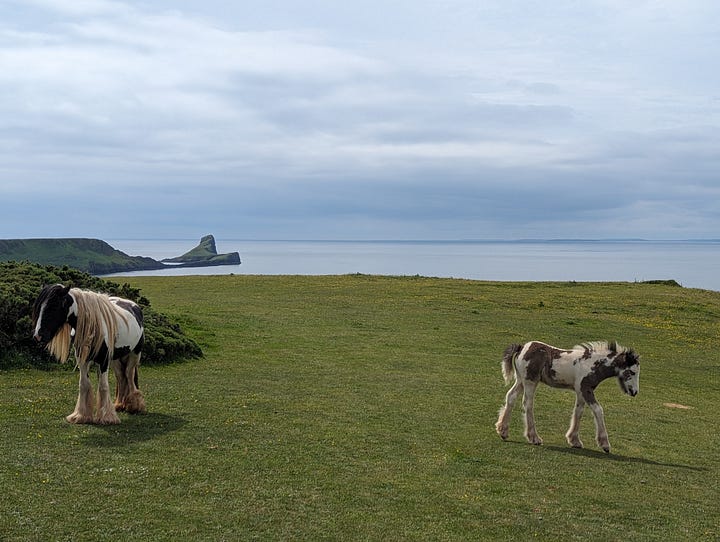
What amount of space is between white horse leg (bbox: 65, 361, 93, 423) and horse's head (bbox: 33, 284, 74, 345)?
0.89 m

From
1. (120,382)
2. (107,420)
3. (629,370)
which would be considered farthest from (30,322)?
(629,370)

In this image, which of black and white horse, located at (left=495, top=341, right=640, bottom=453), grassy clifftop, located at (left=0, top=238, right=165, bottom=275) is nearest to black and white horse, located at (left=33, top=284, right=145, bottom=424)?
black and white horse, located at (left=495, top=341, right=640, bottom=453)

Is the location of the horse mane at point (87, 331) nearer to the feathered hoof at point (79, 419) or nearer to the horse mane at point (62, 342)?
the horse mane at point (62, 342)

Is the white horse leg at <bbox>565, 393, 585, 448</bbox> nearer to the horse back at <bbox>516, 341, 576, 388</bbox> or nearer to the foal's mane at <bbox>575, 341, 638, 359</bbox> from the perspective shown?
the horse back at <bbox>516, 341, 576, 388</bbox>

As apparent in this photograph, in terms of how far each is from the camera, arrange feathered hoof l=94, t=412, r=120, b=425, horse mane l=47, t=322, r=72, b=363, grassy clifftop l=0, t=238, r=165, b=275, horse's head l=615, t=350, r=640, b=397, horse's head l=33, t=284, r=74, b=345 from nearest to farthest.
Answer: horse's head l=33, t=284, r=74, b=345
horse mane l=47, t=322, r=72, b=363
feathered hoof l=94, t=412, r=120, b=425
horse's head l=615, t=350, r=640, b=397
grassy clifftop l=0, t=238, r=165, b=275

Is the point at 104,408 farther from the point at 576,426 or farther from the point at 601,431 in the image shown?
the point at 601,431

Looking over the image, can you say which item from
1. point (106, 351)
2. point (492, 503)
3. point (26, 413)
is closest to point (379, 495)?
point (492, 503)

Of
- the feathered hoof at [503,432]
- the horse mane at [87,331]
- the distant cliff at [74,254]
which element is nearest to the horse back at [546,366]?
the feathered hoof at [503,432]

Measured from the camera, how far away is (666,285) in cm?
5762

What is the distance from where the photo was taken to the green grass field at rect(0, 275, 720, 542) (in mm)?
8703

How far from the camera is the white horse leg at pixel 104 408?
12.4m

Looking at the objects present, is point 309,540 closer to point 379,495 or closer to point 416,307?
point 379,495

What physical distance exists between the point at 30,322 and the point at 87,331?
23.0 ft

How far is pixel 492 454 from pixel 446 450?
34.1 inches
